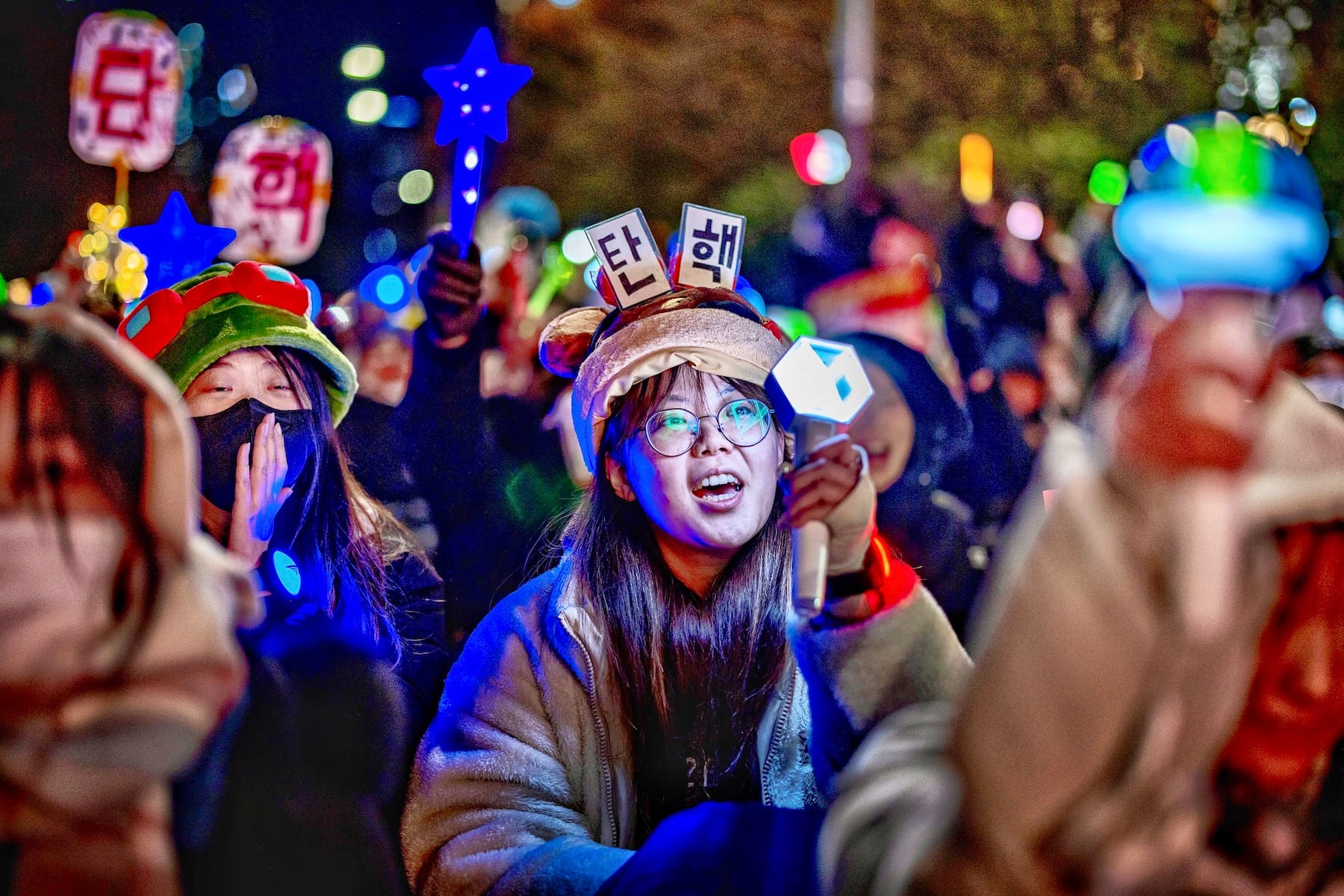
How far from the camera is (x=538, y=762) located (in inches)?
102

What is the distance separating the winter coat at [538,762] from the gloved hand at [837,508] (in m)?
0.43

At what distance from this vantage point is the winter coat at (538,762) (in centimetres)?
248

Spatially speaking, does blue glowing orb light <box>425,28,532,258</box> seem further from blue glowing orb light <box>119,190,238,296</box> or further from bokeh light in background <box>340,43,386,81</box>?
bokeh light in background <box>340,43,386,81</box>

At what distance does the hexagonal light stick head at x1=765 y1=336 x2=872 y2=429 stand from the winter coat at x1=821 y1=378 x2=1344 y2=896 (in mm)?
701

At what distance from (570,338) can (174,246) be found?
3.14 feet

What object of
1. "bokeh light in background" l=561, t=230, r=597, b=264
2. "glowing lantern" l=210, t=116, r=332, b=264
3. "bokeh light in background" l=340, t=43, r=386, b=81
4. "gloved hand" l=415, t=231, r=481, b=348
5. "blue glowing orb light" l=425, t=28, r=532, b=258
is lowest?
"gloved hand" l=415, t=231, r=481, b=348

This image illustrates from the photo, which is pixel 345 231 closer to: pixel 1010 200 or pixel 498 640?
pixel 1010 200

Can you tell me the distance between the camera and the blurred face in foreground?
166 cm

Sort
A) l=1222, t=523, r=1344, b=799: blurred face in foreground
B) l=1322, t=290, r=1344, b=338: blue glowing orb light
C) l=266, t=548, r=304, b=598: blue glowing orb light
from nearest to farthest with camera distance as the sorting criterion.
A: l=1222, t=523, r=1344, b=799: blurred face in foreground < l=266, t=548, r=304, b=598: blue glowing orb light < l=1322, t=290, r=1344, b=338: blue glowing orb light

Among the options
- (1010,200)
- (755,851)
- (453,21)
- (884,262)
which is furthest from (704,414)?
(1010,200)

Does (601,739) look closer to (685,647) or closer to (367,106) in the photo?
(685,647)

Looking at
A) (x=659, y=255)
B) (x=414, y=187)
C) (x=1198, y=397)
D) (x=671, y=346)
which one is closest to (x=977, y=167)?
(x=414, y=187)

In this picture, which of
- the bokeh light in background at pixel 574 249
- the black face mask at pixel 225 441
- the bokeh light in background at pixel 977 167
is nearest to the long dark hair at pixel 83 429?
the black face mask at pixel 225 441

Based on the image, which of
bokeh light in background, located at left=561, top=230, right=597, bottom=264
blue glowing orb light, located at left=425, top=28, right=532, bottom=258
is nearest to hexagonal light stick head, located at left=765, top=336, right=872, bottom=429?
blue glowing orb light, located at left=425, top=28, right=532, bottom=258
